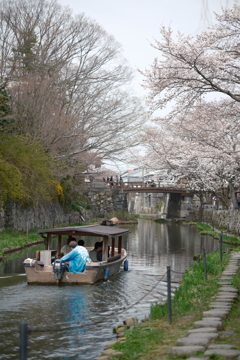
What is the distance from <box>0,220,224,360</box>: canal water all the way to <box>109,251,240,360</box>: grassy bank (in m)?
0.65

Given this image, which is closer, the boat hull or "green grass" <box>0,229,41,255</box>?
the boat hull

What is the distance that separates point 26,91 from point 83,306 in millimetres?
19426

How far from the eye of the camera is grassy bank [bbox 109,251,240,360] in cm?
656

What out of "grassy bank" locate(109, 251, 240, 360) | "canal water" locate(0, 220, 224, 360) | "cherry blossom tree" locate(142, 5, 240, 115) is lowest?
"canal water" locate(0, 220, 224, 360)

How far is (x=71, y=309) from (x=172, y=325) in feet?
10.3

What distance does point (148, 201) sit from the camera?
85438 millimetres

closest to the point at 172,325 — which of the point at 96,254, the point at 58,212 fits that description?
the point at 96,254

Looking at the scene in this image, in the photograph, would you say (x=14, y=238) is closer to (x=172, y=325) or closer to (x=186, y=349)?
(x=172, y=325)

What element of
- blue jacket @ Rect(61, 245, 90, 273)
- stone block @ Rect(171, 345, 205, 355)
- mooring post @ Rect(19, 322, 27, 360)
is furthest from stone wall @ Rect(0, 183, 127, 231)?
mooring post @ Rect(19, 322, 27, 360)

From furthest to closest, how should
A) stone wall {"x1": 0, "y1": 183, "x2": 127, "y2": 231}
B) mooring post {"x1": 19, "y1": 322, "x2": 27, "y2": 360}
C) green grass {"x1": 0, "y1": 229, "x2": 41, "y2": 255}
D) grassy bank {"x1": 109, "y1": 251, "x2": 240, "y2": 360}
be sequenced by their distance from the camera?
stone wall {"x1": 0, "y1": 183, "x2": 127, "y2": 231}
green grass {"x1": 0, "y1": 229, "x2": 41, "y2": 255}
grassy bank {"x1": 109, "y1": 251, "x2": 240, "y2": 360}
mooring post {"x1": 19, "y1": 322, "x2": 27, "y2": 360}

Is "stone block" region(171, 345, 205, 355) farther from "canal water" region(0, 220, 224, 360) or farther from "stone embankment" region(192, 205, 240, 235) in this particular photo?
"stone embankment" region(192, 205, 240, 235)

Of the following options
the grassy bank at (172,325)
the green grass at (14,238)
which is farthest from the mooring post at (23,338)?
the green grass at (14,238)

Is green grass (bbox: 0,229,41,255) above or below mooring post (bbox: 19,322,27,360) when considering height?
below

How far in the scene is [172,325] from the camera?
26.1 ft
